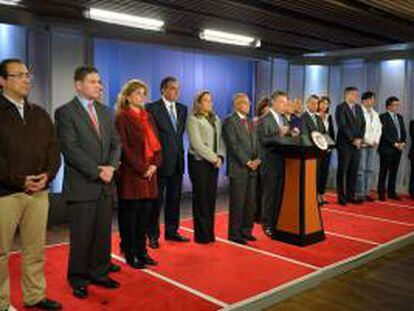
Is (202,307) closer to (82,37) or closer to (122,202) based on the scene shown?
(122,202)

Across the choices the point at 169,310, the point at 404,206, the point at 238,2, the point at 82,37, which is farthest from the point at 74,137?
the point at 404,206

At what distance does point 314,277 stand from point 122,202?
5.86 feet

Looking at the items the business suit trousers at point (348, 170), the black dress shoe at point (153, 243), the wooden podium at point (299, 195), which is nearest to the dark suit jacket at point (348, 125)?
the business suit trousers at point (348, 170)

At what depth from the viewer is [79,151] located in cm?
340

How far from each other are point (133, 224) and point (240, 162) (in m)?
1.45

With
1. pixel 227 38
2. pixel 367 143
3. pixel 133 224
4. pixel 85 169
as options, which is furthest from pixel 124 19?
pixel 367 143

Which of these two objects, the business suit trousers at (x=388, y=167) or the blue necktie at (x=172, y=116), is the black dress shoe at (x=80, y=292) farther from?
the business suit trousers at (x=388, y=167)

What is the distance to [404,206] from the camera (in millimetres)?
7270

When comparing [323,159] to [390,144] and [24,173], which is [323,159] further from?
[24,173]

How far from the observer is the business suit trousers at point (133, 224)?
13.2 ft

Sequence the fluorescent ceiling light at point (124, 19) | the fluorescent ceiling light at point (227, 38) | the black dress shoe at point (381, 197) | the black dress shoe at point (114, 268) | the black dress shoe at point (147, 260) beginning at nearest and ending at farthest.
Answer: the black dress shoe at point (114, 268), the black dress shoe at point (147, 260), the fluorescent ceiling light at point (124, 19), the fluorescent ceiling light at point (227, 38), the black dress shoe at point (381, 197)

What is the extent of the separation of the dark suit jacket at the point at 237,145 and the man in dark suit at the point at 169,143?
0.49 m

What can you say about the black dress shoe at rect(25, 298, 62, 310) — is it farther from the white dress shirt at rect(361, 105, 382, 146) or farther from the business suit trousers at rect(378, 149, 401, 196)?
the business suit trousers at rect(378, 149, 401, 196)

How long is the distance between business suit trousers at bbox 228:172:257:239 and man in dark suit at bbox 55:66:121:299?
171cm
